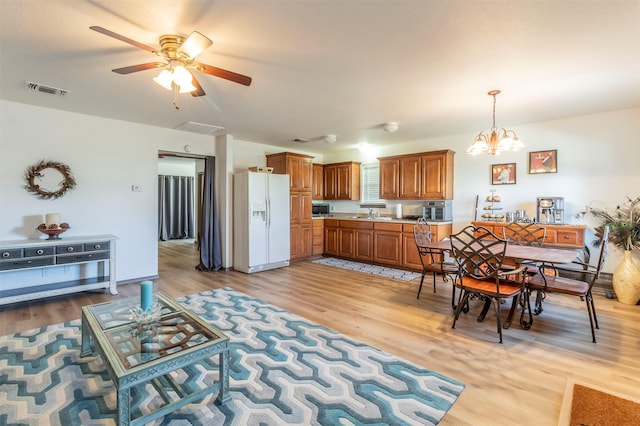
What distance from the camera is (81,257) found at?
3898 mm

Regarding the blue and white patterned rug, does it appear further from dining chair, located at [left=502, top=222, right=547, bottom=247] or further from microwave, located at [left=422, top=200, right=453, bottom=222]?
microwave, located at [left=422, top=200, right=453, bottom=222]

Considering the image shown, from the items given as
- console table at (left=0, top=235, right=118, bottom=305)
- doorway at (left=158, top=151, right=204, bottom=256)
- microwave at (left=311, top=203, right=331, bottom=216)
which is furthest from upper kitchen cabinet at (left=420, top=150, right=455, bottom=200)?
doorway at (left=158, top=151, right=204, bottom=256)

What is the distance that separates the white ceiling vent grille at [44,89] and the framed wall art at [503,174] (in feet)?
19.6

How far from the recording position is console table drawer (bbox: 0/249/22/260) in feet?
11.2

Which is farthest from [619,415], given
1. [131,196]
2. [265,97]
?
[131,196]

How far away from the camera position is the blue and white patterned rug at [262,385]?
180 centimetres

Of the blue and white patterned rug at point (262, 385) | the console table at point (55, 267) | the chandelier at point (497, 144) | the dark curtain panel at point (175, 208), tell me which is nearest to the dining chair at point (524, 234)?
the chandelier at point (497, 144)

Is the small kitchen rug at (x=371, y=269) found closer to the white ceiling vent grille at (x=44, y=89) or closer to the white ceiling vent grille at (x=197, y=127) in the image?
the white ceiling vent grille at (x=197, y=127)

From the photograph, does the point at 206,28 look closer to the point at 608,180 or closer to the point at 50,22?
the point at 50,22

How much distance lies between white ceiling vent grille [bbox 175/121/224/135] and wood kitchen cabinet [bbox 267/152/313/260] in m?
1.42

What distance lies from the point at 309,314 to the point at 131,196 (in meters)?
3.37

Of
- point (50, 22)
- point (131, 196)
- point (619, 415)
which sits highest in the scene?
point (50, 22)

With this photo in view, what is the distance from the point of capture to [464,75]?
288cm

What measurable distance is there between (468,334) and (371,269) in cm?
278
